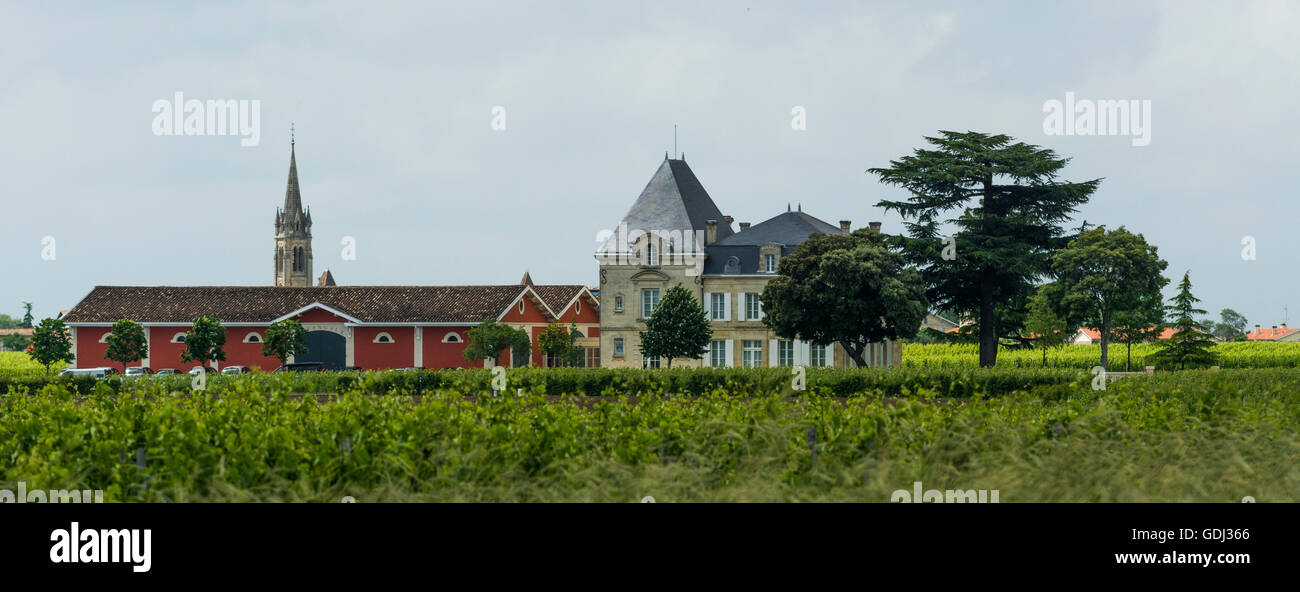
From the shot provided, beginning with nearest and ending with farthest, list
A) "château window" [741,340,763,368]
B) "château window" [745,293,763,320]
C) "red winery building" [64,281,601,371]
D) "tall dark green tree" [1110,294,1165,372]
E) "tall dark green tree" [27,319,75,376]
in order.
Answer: "tall dark green tree" [27,319,75,376], "red winery building" [64,281,601,371], "château window" [741,340,763,368], "château window" [745,293,763,320], "tall dark green tree" [1110,294,1165,372]

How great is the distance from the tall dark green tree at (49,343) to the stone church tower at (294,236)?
64.1 metres

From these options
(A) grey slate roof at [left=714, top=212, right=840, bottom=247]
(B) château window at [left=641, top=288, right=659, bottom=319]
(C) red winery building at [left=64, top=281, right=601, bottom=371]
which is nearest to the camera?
(C) red winery building at [left=64, top=281, right=601, bottom=371]

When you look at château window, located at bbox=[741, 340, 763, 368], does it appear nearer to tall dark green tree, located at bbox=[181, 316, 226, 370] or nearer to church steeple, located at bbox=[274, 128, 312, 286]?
tall dark green tree, located at bbox=[181, 316, 226, 370]

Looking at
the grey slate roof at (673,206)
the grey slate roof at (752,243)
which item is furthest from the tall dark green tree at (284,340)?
the grey slate roof at (752,243)

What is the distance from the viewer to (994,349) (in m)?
59.6

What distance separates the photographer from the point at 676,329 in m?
60.5

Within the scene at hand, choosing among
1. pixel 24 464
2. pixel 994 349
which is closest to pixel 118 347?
pixel 994 349

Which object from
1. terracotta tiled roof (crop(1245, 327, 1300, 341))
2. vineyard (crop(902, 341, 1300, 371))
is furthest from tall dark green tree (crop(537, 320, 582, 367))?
terracotta tiled roof (crop(1245, 327, 1300, 341))

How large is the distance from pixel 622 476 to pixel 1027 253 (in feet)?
174

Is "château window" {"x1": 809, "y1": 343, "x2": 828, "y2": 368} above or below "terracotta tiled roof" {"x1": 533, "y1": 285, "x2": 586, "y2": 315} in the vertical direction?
below

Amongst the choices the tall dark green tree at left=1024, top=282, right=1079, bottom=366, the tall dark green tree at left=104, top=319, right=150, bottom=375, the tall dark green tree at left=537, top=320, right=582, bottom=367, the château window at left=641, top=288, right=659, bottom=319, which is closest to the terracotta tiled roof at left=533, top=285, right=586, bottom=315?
the tall dark green tree at left=537, top=320, right=582, bottom=367

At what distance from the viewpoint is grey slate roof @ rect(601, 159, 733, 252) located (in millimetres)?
68875

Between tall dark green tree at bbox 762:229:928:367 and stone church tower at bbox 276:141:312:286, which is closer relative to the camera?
tall dark green tree at bbox 762:229:928:367
